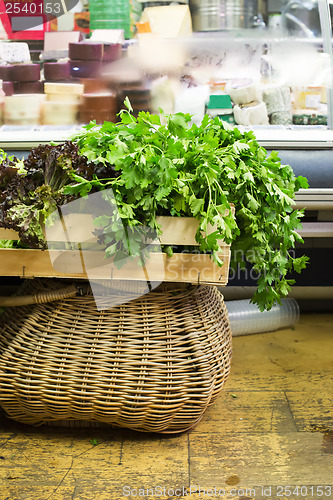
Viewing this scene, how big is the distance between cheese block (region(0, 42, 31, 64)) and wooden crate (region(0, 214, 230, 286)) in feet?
4.26

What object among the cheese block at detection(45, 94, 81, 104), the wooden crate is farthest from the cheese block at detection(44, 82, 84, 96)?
the wooden crate

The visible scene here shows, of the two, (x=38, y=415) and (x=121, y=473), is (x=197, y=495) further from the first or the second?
(x=38, y=415)

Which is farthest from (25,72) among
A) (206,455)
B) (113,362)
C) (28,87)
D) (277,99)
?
(206,455)

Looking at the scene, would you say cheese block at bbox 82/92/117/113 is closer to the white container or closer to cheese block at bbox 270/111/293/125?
cheese block at bbox 270/111/293/125

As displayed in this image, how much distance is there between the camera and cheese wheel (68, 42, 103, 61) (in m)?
2.67

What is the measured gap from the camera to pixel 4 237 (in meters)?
1.79

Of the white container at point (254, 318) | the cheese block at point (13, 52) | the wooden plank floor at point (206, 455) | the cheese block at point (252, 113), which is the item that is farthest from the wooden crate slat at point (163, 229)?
the cheese block at point (13, 52)

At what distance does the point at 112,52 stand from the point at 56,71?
0.30 metres

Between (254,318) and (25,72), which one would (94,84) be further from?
(254,318)

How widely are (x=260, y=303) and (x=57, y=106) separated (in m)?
1.51

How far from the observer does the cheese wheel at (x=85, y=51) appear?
2670mm

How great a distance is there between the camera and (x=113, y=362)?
1.79 metres

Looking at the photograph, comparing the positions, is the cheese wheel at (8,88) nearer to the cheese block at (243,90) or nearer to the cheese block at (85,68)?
the cheese block at (85,68)

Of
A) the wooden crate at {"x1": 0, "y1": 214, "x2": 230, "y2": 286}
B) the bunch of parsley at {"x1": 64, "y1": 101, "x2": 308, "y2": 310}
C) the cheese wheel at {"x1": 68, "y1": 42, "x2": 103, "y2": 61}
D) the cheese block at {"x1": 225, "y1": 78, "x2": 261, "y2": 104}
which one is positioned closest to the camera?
the bunch of parsley at {"x1": 64, "y1": 101, "x2": 308, "y2": 310}
